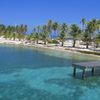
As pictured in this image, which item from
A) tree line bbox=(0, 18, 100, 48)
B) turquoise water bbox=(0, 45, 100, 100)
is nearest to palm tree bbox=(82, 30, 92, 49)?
tree line bbox=(0, 18, 100, 48)

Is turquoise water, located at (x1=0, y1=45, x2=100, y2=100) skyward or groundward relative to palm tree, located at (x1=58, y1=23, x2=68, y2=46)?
groundward

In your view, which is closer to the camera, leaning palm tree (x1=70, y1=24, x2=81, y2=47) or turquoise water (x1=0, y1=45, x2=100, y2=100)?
turquoise water (x1=0, y1=45, x2=100, y2=100)

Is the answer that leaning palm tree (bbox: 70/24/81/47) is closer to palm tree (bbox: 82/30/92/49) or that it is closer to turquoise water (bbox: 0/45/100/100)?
palm tree (bbox: 82/30/92/49)

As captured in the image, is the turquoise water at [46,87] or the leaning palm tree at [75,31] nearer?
the turquoise water at [46,87]

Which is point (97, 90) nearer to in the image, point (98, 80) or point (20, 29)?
point (98, 80)

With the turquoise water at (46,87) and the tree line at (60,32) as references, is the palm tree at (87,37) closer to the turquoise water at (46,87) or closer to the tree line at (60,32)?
the tree line at (60,32)

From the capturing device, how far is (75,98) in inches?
1035

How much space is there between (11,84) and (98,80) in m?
12.9

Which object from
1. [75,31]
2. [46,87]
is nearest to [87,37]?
[75,31]

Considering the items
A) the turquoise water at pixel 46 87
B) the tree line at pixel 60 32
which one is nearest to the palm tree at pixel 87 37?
the tree line at pixel 60 32

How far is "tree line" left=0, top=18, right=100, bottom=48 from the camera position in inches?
3898

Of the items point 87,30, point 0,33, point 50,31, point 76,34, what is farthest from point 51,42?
point 0,33

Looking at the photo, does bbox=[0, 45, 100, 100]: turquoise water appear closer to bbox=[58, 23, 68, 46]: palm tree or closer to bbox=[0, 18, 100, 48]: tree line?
bbox=[0, 18, 100, 48]: tree line

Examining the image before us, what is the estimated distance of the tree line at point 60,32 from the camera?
99000 millimetres
